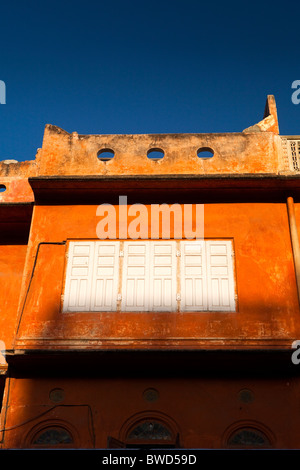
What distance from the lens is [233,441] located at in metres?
10.0

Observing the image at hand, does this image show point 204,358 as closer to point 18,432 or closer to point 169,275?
point 169,275

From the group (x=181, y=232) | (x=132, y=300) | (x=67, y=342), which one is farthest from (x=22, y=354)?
(x=181, y=232)

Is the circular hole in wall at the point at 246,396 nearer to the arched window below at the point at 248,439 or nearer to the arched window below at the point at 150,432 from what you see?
the arched window below at the point at 248,439

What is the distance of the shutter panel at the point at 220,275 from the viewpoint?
11219 millimetres

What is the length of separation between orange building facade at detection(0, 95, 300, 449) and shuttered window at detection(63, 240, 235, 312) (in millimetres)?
27

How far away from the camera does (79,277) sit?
458 inches

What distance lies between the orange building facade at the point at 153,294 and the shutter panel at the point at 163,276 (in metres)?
0.03

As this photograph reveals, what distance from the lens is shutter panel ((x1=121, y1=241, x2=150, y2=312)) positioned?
37.0 ft

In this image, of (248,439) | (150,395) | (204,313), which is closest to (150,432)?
(150,395)

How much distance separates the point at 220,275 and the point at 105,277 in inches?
88.9

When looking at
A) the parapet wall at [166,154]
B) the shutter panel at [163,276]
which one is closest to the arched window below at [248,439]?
the shutter panel at [163,276]

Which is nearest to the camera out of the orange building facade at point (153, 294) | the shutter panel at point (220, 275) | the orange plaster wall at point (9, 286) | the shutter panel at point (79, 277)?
the orange building facade at point (153, 294)

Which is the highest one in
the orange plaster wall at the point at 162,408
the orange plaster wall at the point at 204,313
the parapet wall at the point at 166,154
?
the parapet wall at the point at 166,154

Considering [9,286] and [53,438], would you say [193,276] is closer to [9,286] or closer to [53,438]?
[53,438]
